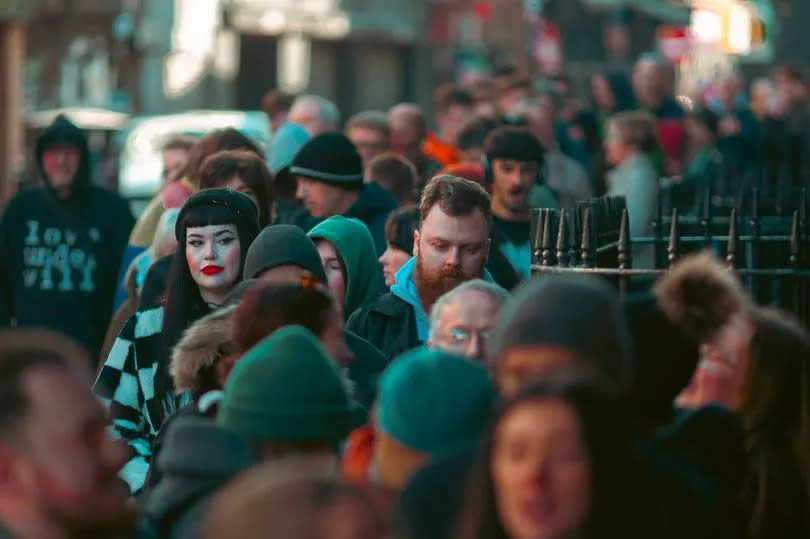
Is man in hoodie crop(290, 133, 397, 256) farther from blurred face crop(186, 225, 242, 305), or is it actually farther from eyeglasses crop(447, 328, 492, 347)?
eyeglasses crop(447, 328, 492, 347)

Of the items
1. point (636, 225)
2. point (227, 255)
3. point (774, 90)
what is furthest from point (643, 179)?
point (774, 90)

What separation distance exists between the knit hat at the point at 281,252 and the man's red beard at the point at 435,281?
1.68ft

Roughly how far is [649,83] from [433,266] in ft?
34.7

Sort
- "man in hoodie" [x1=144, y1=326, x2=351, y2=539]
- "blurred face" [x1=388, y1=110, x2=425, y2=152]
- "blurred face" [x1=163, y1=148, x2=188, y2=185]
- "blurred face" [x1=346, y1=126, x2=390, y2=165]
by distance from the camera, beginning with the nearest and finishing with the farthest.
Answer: "man in hoodie" [x1=144, y1=326, x2=351, y2=539] → "blurred face" [x1=163, y1=148, x2=188, y2=185] → "blurred face" [x1=346, y1=126, x2=390, y2=165] → "blurred face" [x1=388, y1=110, x2=425, y2=152]

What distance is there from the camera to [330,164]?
35.3 feet

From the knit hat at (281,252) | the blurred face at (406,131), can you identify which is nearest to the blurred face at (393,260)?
the knit hat at (281,252)

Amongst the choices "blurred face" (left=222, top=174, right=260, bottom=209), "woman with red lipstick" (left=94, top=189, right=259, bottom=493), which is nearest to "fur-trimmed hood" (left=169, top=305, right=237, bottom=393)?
"woman with red lipstick" (left=94, top=189, right=259, bottom=493)

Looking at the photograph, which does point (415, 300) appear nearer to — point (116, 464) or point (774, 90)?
point (116, 464)

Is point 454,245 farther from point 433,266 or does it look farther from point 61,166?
point 61,166

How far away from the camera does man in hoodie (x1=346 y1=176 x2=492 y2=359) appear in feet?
26.5

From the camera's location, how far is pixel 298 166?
1084cm

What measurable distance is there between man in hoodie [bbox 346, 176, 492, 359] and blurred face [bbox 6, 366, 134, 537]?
3.75 m

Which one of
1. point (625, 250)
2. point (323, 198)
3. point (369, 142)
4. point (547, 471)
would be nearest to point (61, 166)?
point (323, 198)

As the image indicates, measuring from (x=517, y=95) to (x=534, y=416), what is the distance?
14.3 metres
